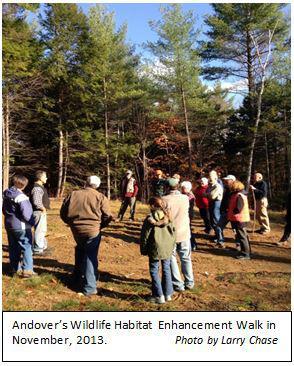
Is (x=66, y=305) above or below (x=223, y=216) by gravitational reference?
below

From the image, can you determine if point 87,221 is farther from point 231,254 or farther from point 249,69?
point 249,69

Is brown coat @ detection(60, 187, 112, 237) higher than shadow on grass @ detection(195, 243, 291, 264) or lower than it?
higher

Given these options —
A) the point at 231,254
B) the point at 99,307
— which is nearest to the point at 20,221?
the point at 99,307

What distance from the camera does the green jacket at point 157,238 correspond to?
540 cm

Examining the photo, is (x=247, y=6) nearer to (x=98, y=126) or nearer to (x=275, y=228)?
(x=98, y=126)

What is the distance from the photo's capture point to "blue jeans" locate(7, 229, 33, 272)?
6.14 metres

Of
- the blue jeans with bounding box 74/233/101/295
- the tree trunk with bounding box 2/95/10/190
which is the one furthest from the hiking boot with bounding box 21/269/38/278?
the tree trunk with bounding box 2/95/10/190

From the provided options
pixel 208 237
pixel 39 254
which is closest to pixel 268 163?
pixel 208 237

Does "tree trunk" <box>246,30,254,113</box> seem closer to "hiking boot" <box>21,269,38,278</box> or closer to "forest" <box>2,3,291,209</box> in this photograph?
"forest" <box>2,3,291,209</box>

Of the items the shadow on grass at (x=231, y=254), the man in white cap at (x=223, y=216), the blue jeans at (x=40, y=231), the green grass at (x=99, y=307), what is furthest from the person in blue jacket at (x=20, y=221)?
the man in white cap at (x=223, y=216)

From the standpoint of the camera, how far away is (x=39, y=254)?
306 inches

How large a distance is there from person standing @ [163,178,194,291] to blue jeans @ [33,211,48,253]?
2.96 metres

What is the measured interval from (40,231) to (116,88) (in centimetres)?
1903

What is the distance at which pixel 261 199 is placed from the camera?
35.8 ft
